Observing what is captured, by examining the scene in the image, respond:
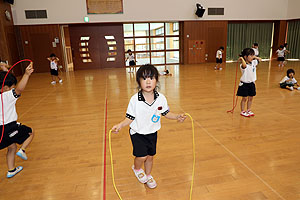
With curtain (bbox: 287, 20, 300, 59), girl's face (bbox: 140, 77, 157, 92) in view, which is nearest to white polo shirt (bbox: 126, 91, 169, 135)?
girl's face (bbox: 140, 77, 157, 92)

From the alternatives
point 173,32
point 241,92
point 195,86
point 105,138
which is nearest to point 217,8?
point 173,32

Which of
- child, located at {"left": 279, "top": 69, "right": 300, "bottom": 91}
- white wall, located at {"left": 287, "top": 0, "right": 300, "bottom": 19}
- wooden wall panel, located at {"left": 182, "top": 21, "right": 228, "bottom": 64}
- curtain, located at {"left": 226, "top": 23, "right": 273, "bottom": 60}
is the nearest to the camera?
child, located at {"left": 279, "top": 69, "right": 300, "bottom": 91}

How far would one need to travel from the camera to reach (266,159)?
7.72 ft

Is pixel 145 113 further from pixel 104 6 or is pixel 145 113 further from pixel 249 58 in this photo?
pixel 104 6

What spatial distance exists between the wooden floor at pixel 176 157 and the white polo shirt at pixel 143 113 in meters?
0.63

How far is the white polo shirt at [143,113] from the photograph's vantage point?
1702 millimetres

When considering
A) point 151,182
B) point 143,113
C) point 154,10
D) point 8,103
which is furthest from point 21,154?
point 154,10

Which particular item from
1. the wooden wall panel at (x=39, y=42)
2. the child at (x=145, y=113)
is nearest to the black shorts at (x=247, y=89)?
the child at (x=145, y=113)

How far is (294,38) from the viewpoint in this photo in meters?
14.0

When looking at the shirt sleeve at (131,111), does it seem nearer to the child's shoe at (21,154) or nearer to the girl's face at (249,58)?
the child's shoe at (21,154)

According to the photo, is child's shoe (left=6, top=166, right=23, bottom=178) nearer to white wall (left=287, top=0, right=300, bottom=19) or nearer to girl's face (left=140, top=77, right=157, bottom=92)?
girl's face (left=140, top=77, right=157, bottom=92)

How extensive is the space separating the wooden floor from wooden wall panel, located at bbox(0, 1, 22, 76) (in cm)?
745

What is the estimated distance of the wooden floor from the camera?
191cm

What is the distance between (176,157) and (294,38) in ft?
51.5
